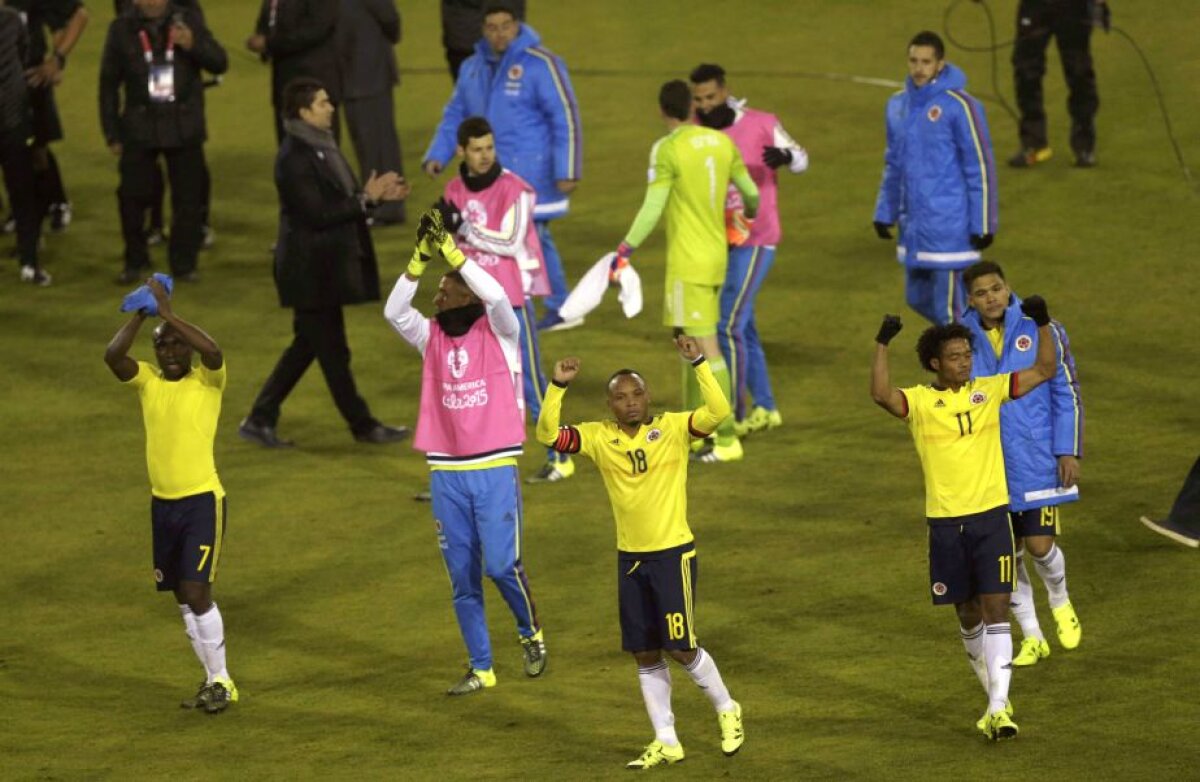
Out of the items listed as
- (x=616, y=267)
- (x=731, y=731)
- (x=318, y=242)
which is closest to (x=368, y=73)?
(x=318, y=242)

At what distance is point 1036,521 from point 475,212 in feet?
13.3

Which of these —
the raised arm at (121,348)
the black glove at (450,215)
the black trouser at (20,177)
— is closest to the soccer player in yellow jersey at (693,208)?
the black glove at (450,215)

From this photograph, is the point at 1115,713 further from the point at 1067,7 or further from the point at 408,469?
the point at 1067,7

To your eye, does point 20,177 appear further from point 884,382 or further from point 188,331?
point 884,382

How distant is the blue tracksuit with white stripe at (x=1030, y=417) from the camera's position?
979cm

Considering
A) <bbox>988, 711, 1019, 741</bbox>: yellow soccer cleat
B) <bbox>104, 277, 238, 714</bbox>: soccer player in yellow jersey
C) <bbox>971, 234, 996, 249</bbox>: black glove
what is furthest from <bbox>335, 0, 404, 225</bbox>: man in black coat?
<bbox>988, 711, 1019, 741</bbox>: yellow soccer cleat

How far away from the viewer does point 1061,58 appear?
60.8 ft

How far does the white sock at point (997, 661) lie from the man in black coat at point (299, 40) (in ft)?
31.8

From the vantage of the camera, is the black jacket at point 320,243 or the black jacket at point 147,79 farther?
the black jacket at point 147,79

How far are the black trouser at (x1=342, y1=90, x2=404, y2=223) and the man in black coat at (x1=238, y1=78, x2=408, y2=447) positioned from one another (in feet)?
15.3

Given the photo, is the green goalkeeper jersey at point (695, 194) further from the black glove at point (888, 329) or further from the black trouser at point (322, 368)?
the black glove at point (888, 329)

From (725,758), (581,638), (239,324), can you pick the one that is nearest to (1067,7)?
(239,324)

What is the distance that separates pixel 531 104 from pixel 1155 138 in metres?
7.12

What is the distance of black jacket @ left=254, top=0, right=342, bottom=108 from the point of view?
1728cm
